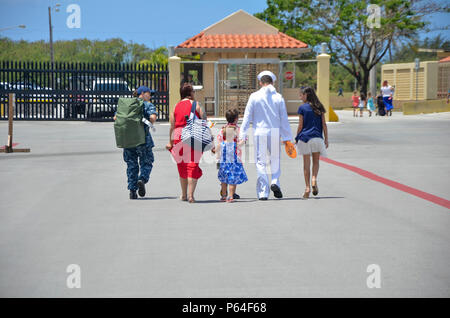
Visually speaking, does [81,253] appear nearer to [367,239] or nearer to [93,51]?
[367,239]

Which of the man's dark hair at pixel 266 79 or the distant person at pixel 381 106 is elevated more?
the man's dark hair at pixel 266 79

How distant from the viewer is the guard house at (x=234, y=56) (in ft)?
99.6

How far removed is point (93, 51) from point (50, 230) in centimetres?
10021

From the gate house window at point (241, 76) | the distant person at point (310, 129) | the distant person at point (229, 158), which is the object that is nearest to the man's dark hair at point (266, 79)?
the distant person at point (310, 129)

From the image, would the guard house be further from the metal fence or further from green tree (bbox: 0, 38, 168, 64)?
green tree (bbox: 0, 38, 168, 64)

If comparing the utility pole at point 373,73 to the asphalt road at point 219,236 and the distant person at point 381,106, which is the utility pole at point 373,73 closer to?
the distant person at point 381,106

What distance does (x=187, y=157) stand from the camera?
9969mm

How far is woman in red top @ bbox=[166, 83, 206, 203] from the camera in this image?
32.6 ft

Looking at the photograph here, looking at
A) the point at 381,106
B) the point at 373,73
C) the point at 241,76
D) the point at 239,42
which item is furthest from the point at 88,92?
the point at 373,73

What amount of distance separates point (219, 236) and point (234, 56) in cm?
2498

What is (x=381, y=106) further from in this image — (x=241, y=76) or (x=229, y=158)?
(x=229, y=158)
